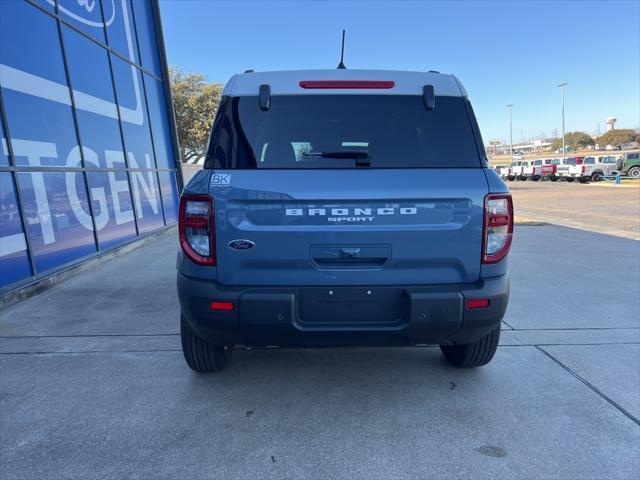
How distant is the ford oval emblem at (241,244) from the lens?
8.06 ft

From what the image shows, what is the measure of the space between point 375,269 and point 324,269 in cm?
29

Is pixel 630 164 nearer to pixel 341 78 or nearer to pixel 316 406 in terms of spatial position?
pixel 341 78

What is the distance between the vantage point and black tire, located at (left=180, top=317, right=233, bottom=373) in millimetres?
3064

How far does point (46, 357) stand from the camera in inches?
147

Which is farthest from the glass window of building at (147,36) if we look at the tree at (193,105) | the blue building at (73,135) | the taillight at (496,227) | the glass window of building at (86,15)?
the tree at (193,105)

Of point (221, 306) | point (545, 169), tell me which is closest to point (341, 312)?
point (221, 306)

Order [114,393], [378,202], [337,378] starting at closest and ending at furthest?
[378,202] < [114,393] < [337,378]

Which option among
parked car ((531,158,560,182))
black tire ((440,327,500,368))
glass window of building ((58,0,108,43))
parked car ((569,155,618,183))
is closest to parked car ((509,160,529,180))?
parked car ((531,158,560,182))

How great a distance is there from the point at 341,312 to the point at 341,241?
15.7 inches

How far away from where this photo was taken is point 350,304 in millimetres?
2488

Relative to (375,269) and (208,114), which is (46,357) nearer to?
(375,269)

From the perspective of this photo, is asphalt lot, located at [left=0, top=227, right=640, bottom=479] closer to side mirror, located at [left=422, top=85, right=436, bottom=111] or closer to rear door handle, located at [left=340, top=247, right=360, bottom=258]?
rear door handle, located at [left=340, top=247, right=360, bottom=258]

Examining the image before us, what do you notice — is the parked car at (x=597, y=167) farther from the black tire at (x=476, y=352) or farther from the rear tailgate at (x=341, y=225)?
the rear tailgate at (x=341, y=225)

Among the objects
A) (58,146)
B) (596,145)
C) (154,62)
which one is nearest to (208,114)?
(154,62)
